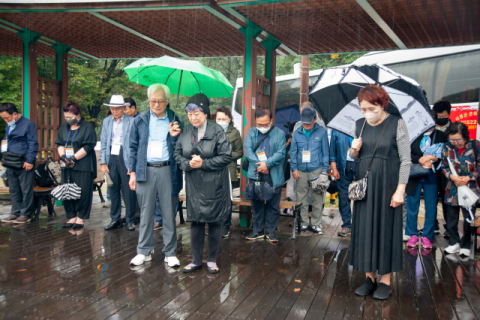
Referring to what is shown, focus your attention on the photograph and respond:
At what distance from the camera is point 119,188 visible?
634 centimetres

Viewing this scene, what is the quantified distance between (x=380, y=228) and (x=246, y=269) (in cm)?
154

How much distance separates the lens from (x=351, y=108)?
14.3 ft

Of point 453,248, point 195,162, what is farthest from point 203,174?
point 453,248

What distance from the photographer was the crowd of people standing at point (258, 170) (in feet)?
11.8

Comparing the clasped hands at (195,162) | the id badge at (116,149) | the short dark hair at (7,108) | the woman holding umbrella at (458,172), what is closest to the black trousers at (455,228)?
the woman holding umbrella at (458,172)

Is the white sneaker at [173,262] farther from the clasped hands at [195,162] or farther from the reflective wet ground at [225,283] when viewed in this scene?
the clasped hands at [195,162]

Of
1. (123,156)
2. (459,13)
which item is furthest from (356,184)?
(123,156)

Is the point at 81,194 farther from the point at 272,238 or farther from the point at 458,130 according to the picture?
the point at 458,130

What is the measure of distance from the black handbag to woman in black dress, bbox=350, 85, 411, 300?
5.31 m

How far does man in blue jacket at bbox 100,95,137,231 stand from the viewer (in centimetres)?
611

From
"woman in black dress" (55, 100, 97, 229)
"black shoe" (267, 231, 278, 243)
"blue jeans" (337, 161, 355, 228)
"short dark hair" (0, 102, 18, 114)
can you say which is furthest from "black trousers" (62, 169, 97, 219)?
"blue jeans" (337, 161, 355, 228)

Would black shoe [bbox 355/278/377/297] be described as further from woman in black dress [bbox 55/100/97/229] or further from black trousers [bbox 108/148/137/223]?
woman in black dress [bbox 55/100/97/229]

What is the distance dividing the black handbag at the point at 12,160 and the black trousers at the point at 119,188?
4.81ft

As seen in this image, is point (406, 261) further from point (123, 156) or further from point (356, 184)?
point (123, 156)
